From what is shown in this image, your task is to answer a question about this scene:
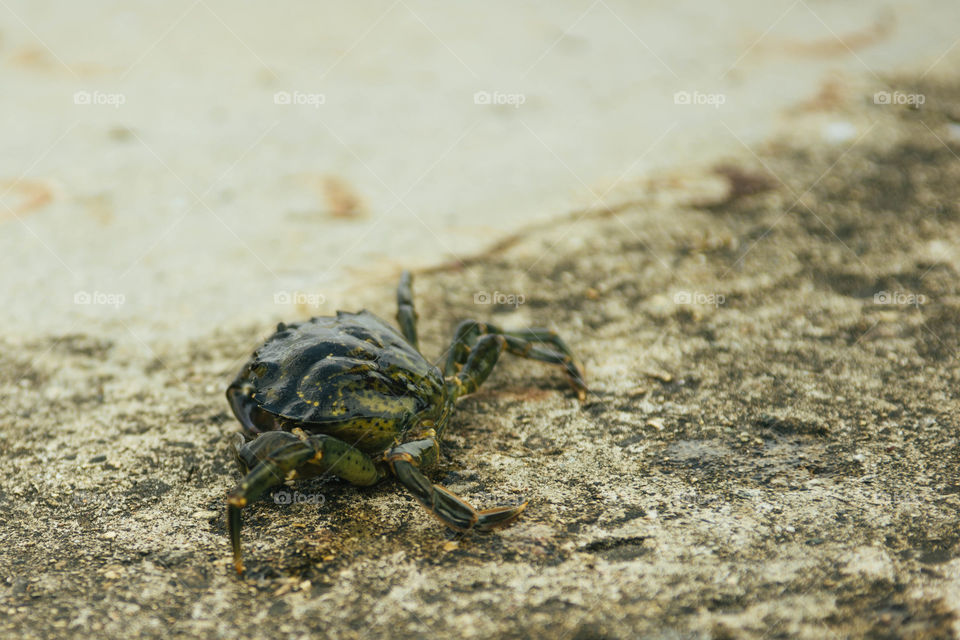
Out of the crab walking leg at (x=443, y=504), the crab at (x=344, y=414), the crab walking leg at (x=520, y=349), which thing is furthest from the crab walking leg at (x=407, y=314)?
the crab walking leg at (x=443, y=504)

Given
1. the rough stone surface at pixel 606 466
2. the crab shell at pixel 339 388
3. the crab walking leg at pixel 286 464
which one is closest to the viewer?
the rough stone surface at pixel 606 466

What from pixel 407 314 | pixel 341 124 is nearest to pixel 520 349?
pixel 407 314

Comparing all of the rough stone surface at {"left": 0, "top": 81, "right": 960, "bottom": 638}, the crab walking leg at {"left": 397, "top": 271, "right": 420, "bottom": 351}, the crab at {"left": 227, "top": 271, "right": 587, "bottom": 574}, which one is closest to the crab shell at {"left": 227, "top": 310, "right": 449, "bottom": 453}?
the crab at {"left": 227, "top": 271, "right": 587, "bottom": 574}

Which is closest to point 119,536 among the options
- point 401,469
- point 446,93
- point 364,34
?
point 401,469

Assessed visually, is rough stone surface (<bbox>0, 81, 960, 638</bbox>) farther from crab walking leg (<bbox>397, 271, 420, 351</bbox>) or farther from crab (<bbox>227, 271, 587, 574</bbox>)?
crab walking leg (<bbox>397, 271, 420, 351</bbox>)

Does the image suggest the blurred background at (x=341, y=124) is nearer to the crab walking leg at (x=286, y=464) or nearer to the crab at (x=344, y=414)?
the crab at (x=344, y=414)

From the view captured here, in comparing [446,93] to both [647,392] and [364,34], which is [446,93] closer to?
[364,34]
